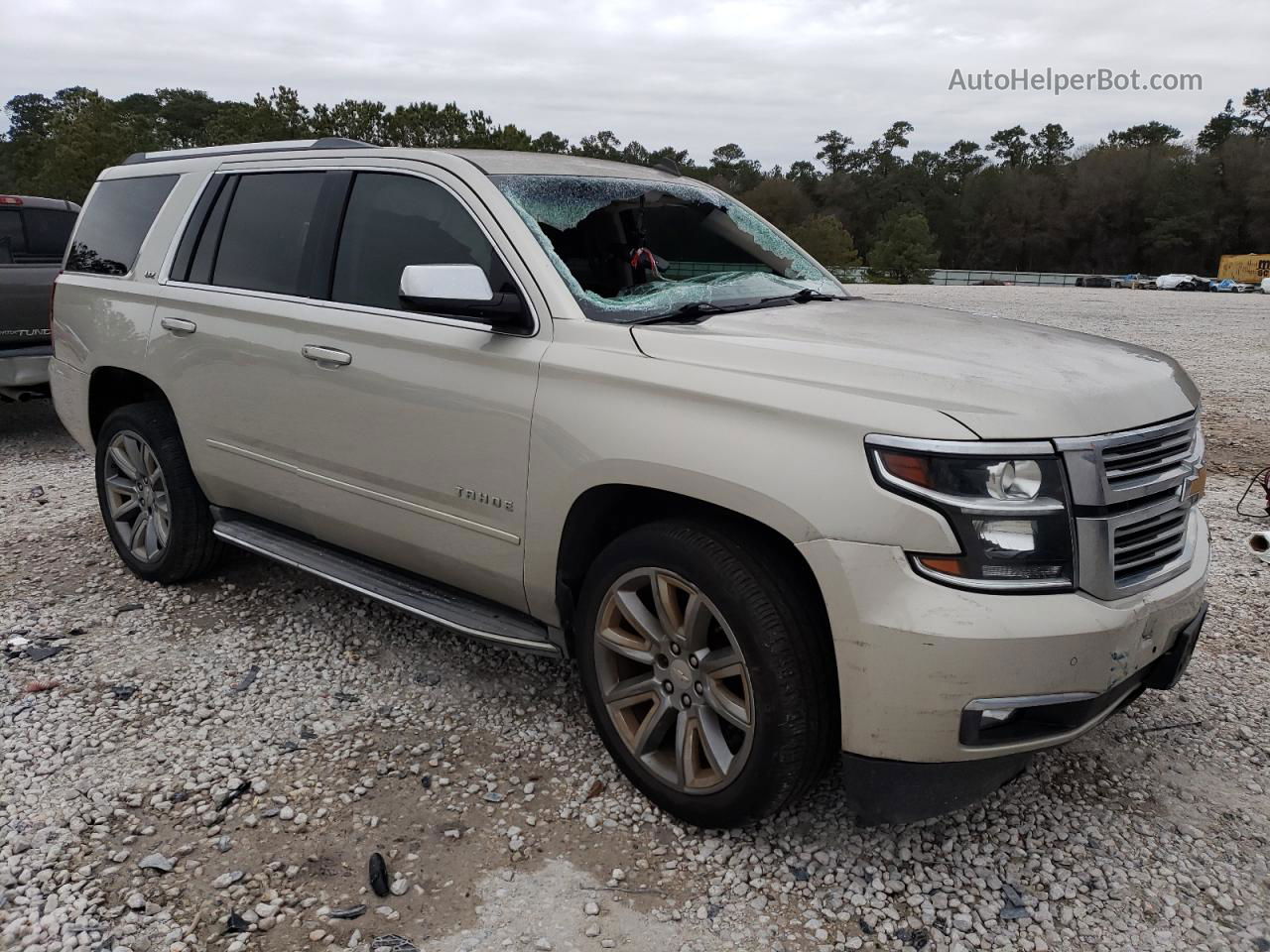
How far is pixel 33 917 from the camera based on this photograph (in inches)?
97.3

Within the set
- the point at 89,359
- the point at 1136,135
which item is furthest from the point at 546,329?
the point at 1136,135

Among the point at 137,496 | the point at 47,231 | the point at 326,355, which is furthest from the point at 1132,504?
the point at 47,231

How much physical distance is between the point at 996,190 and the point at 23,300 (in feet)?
327

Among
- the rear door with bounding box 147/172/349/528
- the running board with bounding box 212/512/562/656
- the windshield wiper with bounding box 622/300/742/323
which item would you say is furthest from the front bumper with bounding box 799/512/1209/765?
the rear door with bounding box 147/172/349/528

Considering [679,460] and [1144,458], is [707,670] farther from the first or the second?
[1144,458]

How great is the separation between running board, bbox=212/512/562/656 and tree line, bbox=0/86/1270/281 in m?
51.3

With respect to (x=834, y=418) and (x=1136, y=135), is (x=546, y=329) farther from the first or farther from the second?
(x=1136, y=135)

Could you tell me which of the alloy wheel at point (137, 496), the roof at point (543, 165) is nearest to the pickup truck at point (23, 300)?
the alloy wheel at point (137, 496)

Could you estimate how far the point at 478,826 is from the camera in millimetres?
2871

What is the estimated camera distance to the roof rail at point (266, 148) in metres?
3.96

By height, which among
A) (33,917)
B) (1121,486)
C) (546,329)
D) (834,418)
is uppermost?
(546,329)

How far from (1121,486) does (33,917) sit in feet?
9.69

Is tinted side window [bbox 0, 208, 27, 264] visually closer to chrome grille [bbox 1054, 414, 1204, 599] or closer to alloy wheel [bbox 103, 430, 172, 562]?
alloy wheel [bbox 103, 430, 172, 562]

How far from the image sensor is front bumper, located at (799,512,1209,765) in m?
2.23
